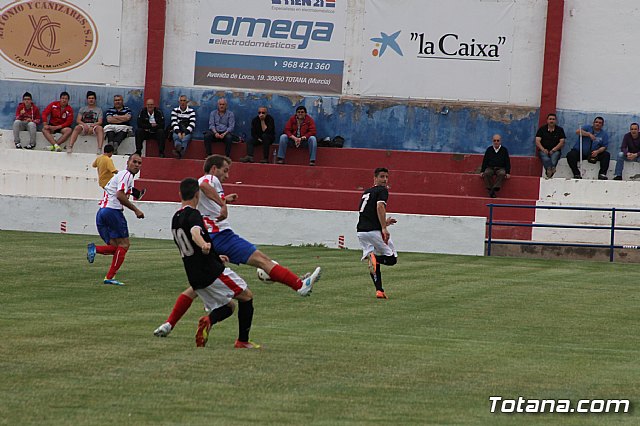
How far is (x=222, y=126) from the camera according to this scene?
34.4 meters

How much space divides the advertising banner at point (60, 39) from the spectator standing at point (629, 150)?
15.7 metres

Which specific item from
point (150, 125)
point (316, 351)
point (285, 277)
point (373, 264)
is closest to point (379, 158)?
point (150, 125)

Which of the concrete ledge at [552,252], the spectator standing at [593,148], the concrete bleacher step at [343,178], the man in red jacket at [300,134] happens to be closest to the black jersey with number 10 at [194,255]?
the concrete ledge at [552,252]

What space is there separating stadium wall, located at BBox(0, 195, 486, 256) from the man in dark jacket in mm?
3843

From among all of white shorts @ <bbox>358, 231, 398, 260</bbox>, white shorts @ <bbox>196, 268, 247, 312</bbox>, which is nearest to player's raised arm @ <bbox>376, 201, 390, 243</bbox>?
white shorts @ <bbox>358, 231, 398, 260</bbox>

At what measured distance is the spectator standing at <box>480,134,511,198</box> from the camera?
107 feet

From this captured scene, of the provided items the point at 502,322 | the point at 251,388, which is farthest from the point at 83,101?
the point at 251,388

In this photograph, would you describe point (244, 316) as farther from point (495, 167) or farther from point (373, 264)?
point (495, 167)

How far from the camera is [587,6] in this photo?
34906 mm

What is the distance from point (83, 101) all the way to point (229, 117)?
5110 mm

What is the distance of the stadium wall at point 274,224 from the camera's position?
1164 inches

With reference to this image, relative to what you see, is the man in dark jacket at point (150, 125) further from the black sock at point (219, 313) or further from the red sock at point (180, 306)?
the black sock at point (219, 313)

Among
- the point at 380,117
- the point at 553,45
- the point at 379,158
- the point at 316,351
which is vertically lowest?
the point at 316,351

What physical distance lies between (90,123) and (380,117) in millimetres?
8879
